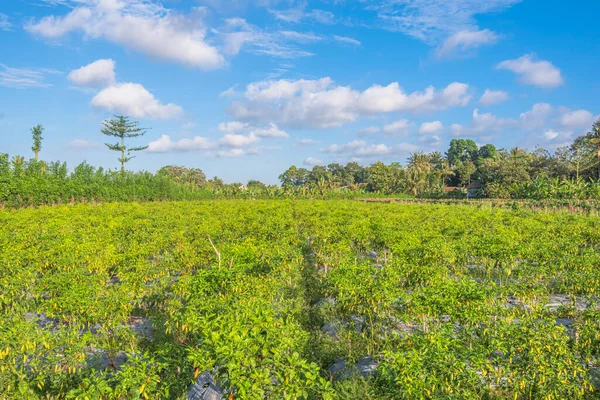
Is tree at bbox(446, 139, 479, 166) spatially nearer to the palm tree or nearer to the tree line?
the tree line

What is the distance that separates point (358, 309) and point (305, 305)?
1.91 meters

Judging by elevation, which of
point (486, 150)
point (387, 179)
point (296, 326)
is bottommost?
point (296, 326)

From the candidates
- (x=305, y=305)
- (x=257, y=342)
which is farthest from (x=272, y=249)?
(x=257, y=342)

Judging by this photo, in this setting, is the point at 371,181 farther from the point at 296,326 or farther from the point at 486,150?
the point at 296,326

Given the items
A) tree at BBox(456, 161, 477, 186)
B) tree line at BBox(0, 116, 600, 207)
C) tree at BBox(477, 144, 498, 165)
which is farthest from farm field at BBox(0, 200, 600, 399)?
tree at BBox(477, 144, 498, 165)

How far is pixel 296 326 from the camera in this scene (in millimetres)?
5410

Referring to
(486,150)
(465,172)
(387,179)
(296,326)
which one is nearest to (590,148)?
(465,172)

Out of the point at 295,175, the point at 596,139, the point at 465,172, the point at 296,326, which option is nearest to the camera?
the point at 296,326

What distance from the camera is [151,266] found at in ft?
30.6

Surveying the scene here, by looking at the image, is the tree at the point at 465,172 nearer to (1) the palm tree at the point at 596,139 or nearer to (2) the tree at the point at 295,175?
(1) the palm tree at the point at 596,139

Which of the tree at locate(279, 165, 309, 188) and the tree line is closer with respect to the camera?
the tree line

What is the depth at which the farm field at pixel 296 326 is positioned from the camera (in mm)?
4320

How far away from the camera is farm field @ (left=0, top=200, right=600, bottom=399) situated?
170 inches

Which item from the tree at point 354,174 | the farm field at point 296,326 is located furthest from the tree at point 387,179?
the farm field at point 296,326
